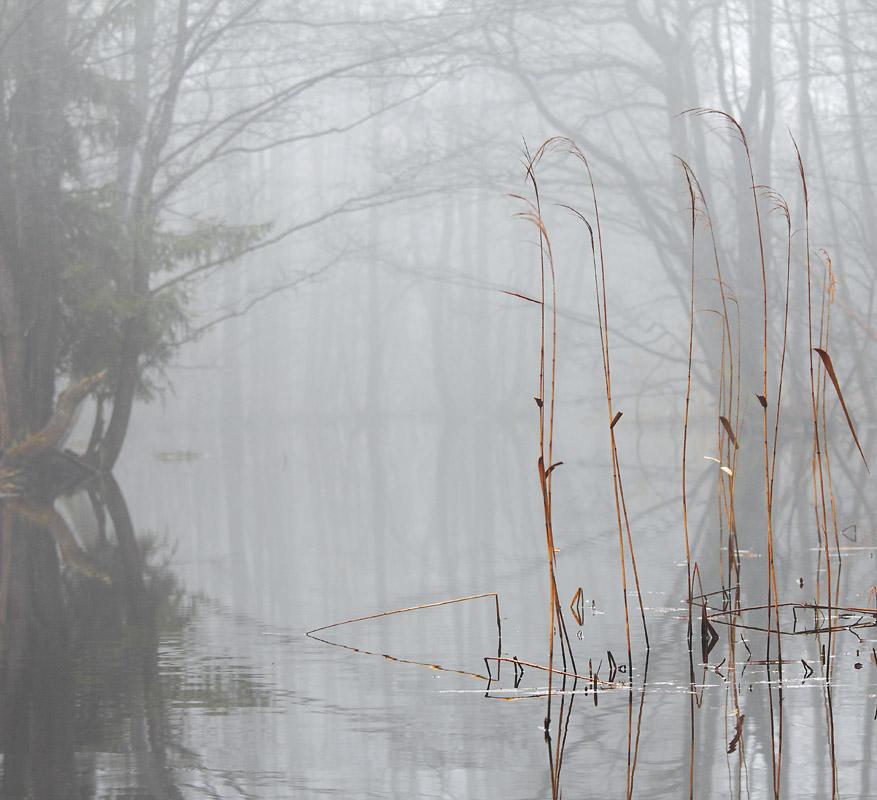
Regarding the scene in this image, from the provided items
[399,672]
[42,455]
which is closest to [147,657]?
[399,672]

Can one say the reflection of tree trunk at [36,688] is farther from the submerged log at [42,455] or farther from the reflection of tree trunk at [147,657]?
the submerged log at [42,455]

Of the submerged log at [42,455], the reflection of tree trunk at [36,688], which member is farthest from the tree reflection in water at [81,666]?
the submerged log at [42,455]

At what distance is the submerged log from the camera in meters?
6.47

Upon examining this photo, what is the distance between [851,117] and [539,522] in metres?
7.10

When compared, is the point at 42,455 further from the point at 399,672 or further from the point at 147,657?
the point at 399,672

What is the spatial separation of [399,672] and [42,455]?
513cm

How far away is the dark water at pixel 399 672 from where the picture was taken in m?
1.48

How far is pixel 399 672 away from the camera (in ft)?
6.82

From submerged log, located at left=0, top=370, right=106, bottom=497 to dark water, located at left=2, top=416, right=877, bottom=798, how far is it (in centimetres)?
195

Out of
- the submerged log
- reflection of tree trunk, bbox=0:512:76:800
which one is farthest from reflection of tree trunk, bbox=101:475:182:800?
the submerged log

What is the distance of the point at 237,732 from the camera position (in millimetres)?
1698

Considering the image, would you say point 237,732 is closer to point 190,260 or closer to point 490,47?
point 190,260

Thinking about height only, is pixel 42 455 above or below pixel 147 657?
above

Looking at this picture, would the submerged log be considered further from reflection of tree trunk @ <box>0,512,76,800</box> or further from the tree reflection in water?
reflection of tree trunk @ <box>0,512,76,800</box>
